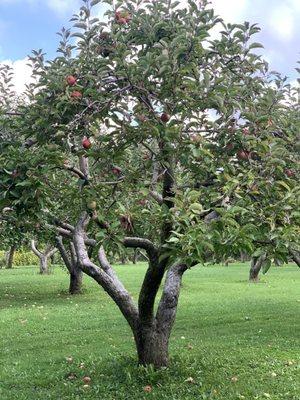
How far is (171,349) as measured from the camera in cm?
876

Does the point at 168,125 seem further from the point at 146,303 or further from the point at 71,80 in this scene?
the point at 146,303

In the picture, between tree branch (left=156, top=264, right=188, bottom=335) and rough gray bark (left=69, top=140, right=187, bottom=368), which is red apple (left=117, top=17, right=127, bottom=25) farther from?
tree branch (left=156, top=264, right=188, bottom=335)

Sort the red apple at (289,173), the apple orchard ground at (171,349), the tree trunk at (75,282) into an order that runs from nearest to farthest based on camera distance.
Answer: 1. the red apple at (289,173)
2. the apple orchard ground at (171,349)
3. the tree trunk at (75,282)

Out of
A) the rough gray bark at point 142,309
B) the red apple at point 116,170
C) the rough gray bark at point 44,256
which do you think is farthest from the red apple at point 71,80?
the rough gray bark at point 44,256

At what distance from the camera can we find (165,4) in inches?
199

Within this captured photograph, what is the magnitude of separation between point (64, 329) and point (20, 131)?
7.09m

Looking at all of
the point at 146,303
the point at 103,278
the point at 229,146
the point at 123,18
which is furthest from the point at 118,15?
the point at 146,303

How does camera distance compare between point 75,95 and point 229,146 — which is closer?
point 75,95

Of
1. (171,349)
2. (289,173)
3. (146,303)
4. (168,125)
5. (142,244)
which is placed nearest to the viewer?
(168,125)

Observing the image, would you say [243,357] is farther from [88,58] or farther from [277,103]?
[88,58]

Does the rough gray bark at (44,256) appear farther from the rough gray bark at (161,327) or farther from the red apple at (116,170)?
the red apple at (116,170)

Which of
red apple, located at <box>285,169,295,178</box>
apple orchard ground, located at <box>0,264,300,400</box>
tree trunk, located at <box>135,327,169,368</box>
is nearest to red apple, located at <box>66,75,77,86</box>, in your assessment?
red apple, located at <box>285,169,295,178</box>

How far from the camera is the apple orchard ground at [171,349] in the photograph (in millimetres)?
6359

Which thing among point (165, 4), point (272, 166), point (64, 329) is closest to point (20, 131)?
point (165, 4)
